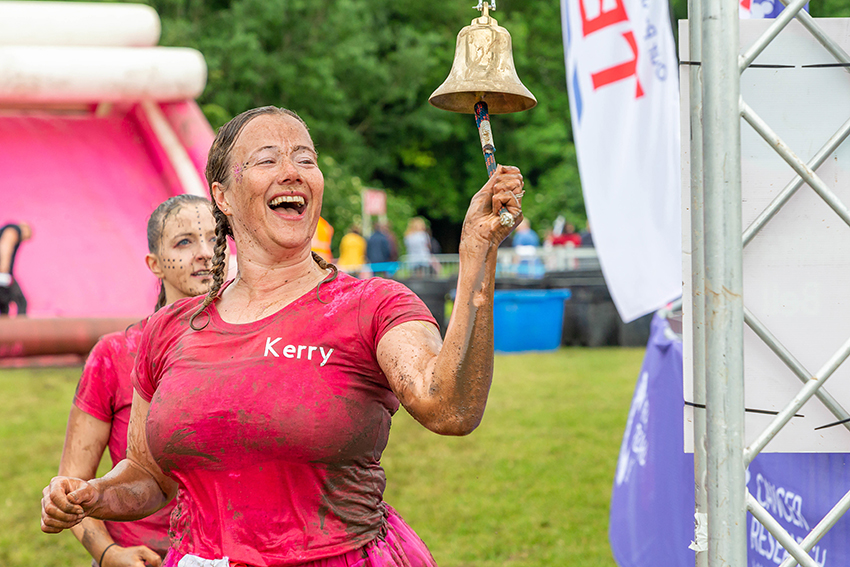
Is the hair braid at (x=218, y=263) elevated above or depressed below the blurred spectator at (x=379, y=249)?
above

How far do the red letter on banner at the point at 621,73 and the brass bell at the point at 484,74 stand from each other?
2.35m

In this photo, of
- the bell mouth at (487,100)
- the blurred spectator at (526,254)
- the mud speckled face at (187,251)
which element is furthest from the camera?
the blurred spectator at (526,254)

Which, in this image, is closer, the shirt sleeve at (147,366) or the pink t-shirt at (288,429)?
the pink t-shirt at (288,429)

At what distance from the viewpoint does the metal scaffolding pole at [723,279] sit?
68.2 inches

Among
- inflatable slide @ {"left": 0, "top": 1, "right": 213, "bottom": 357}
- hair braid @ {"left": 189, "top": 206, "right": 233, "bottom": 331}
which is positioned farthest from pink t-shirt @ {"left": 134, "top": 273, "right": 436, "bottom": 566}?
inflatable slide @ {"left": 0, "top": 1, "right": 213, "bottom": 357}

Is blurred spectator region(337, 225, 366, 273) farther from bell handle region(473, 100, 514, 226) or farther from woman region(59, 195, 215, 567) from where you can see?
bell handle region(473, 100, 514, 226)

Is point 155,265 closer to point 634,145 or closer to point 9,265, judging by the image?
point 634,145

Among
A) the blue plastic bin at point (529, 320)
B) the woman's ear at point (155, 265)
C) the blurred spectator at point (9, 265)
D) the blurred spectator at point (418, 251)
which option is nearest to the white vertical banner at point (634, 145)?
the woman's ear at point (155, 265)

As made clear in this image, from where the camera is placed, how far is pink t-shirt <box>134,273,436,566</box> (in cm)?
176

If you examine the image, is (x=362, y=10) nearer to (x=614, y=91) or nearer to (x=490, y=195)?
(x=614, y=91)

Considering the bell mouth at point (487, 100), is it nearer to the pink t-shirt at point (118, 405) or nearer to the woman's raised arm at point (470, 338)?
the woman's raised arm at point (470, 338)

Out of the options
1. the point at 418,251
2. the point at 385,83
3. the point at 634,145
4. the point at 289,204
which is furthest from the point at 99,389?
the point at 385,83

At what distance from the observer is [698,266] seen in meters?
1.83

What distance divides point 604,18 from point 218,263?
2.63 meters
